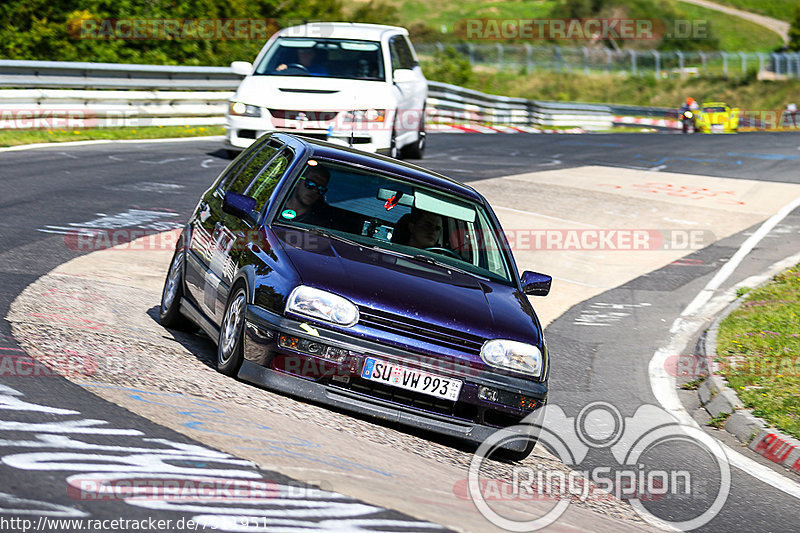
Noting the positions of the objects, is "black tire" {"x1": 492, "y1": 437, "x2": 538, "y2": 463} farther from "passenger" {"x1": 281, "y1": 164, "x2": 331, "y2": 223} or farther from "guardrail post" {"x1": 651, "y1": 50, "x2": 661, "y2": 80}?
"guardrail post" {"x1": 651, "y1": 50, "x2": 661, "y2": 80}

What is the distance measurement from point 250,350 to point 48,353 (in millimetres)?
1222

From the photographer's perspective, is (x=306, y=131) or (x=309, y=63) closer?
(x=306, y=131)

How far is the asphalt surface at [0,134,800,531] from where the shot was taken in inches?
203

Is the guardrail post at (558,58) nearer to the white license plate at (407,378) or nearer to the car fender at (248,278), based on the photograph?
the car fender at (248,278)

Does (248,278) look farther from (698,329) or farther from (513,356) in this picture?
(698,329)

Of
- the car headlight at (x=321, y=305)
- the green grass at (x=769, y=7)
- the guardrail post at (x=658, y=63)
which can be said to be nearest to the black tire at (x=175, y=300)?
the car headlight at (x=321, y=305)

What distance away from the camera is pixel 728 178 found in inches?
869

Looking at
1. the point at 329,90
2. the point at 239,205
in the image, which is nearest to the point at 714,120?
the point at 329,90

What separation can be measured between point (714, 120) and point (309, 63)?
2991 cm

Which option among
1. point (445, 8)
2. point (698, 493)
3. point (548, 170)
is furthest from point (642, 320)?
point (445, 8)

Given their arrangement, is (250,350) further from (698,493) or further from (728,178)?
(728,178)

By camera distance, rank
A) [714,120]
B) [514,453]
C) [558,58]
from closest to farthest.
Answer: [514,453], [714,120], [558,58]

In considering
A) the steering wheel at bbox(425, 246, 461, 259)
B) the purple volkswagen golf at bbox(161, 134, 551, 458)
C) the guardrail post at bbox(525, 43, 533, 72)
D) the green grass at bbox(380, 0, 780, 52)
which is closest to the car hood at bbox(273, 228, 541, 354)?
the purple volkswagen golf at bbox(161, 134, 551, 458)

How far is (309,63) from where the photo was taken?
16953 mm
